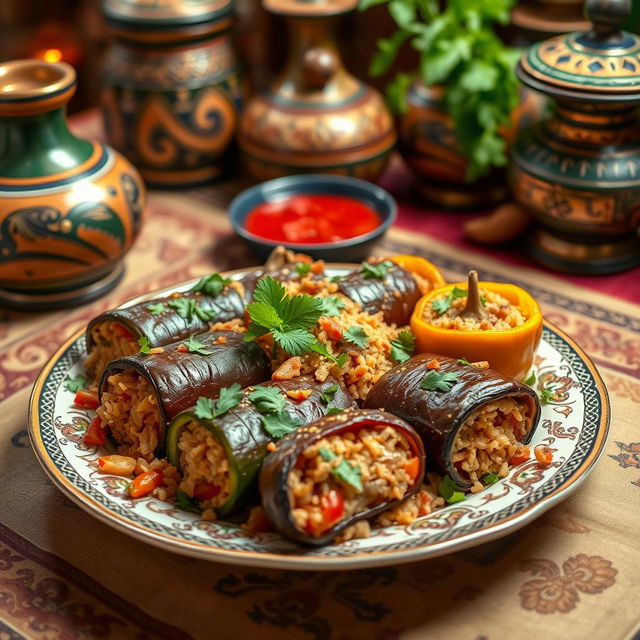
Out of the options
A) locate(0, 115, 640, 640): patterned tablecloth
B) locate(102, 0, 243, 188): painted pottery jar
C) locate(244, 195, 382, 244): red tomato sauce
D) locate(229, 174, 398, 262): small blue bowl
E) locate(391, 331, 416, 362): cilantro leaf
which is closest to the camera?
locate(0, 115, 640, 640): patterned tablecloth

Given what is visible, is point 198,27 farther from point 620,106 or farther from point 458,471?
point 458,471

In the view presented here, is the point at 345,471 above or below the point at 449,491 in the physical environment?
above

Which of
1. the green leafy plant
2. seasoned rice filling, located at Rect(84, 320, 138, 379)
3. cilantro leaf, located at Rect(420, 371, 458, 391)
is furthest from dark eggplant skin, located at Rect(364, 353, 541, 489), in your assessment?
the green leafy plant

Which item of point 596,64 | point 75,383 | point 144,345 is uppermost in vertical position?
point 596,64

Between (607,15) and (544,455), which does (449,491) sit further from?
(607,15)

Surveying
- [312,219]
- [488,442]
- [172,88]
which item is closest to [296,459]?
[488,442]

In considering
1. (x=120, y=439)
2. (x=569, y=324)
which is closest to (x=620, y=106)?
(x=569, y=324)

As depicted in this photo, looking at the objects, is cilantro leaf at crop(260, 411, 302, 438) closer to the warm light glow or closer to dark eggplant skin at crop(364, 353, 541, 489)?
dark eggplant skin at crop(364, 353, 541, 489)

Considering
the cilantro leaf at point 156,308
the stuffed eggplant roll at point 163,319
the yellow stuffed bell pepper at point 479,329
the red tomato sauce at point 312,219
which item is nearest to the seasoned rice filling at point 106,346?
the stuffed eggplant roll at point 163,319
